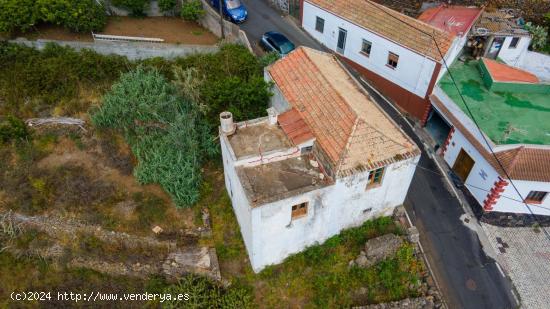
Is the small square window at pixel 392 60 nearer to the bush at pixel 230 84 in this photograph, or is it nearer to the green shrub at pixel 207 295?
the bush at pixel 230 84

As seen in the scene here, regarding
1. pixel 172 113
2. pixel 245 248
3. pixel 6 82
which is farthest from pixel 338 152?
pixel 6 82

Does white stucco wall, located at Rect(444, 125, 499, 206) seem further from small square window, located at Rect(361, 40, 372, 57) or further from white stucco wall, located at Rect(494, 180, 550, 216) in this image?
small square window, located at Rect(361, 40, 372, 57)

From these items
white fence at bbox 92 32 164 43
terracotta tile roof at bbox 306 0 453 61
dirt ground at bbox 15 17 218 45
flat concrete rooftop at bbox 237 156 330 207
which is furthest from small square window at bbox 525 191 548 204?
white fence at bbox 92 32 164 43

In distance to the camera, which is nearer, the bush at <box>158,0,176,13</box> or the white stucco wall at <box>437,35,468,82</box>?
the white stucco wall at <box>437,35,468,82</box>

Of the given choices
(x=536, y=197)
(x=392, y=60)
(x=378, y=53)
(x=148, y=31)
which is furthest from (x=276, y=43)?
(x=536, y=197)

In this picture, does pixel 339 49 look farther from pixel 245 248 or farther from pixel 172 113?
pixel 245 248

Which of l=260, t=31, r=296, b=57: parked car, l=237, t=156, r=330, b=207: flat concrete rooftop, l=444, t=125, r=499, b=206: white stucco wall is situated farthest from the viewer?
l=260, t=31, r=296, b=57: parked car
